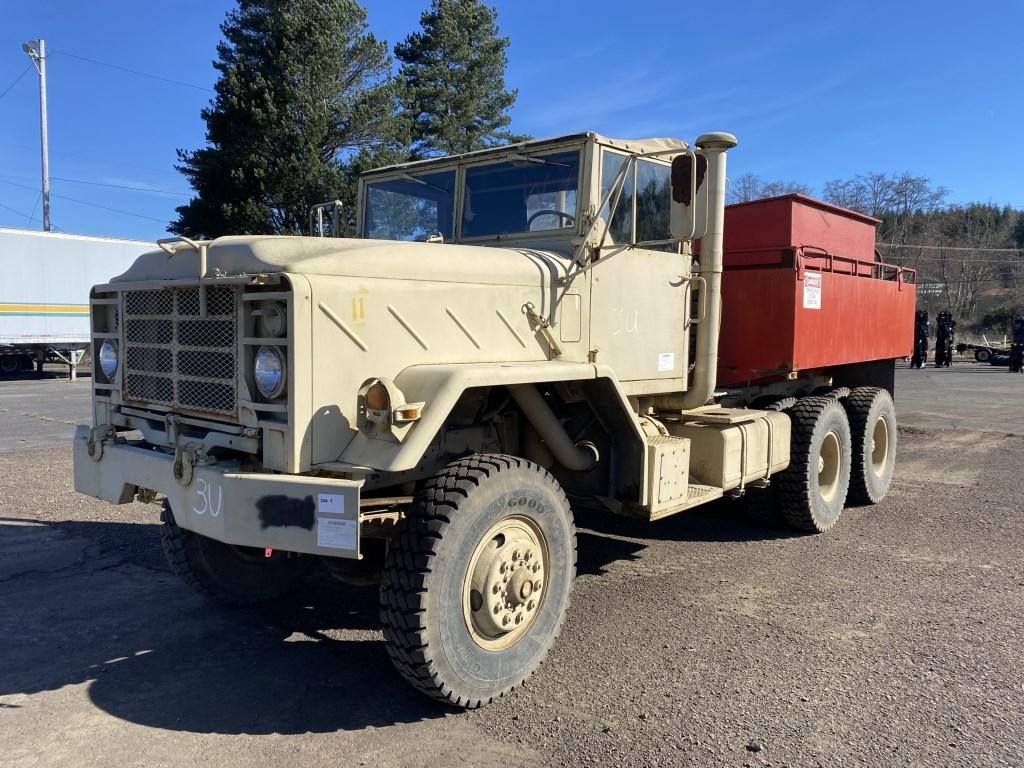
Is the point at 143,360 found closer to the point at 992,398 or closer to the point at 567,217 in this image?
the point at 567,217

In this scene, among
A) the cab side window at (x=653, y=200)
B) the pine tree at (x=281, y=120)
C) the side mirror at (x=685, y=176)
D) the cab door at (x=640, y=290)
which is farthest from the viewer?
the pine tree at (x=281, y=120)

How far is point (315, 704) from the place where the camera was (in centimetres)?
349

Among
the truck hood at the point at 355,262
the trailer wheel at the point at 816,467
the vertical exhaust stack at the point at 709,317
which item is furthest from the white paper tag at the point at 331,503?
the trailer wheel at the point at 816,467

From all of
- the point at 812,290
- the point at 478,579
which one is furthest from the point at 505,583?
the point at 812,290

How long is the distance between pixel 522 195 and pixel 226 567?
2718mm

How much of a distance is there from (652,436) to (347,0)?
23155 millimetres

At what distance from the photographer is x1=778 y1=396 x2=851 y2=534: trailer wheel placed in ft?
20.6

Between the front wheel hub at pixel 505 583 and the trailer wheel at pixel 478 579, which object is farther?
the front wheel hub at pixel 505 583

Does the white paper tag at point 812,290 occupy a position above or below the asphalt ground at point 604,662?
above

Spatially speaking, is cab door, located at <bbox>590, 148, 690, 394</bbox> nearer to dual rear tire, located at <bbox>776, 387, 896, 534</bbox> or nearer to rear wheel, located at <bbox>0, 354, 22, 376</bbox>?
dual rear tire, located at <bbox>776, 387, 896, 534</bbox>

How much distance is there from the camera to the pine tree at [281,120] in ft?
72.6

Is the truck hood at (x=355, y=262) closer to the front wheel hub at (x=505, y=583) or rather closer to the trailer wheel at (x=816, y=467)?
the front wheel hub at (x=505, y=583)

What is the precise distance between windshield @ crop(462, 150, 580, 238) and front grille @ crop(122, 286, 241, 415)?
1893 millimetres

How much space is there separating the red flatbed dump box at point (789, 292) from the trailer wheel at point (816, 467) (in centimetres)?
41
